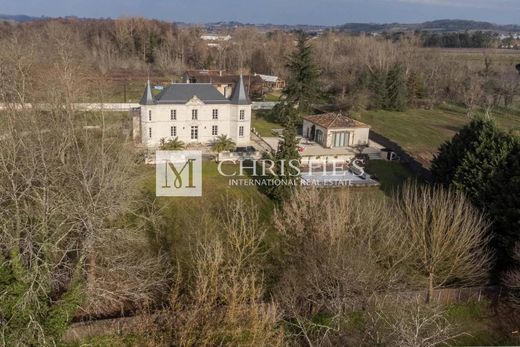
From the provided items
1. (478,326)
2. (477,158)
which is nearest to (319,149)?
(477,158)

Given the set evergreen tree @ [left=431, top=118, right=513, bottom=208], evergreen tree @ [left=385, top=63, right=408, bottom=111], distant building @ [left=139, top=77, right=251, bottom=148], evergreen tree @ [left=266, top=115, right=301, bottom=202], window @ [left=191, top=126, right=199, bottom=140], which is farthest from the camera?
evergreen tree @ [left=385, top=63, right=408, bottom=111]

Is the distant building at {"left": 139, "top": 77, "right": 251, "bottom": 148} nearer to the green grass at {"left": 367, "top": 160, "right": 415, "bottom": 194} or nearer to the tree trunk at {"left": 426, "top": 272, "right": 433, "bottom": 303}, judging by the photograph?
the green grass at {"left": 367, "top": 160, "right": 415, "bottom": 194}

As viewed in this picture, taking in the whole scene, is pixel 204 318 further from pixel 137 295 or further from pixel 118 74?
pixel 118 74

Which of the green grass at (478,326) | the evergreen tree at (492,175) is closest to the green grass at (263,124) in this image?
the evergreen tree at (492,175)

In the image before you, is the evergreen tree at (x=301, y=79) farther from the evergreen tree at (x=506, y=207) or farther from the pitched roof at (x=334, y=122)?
the evergreen tree at (x=506, y=207)

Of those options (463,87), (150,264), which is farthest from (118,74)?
(150,264)

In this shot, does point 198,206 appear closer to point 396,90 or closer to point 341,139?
point 341,139

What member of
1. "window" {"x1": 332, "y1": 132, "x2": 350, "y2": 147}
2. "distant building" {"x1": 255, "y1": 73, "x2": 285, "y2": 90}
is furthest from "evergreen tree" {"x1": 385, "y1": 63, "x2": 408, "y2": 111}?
"window" {"x1": 332, "y1": 132, "x2": 350, "y2": 147}
